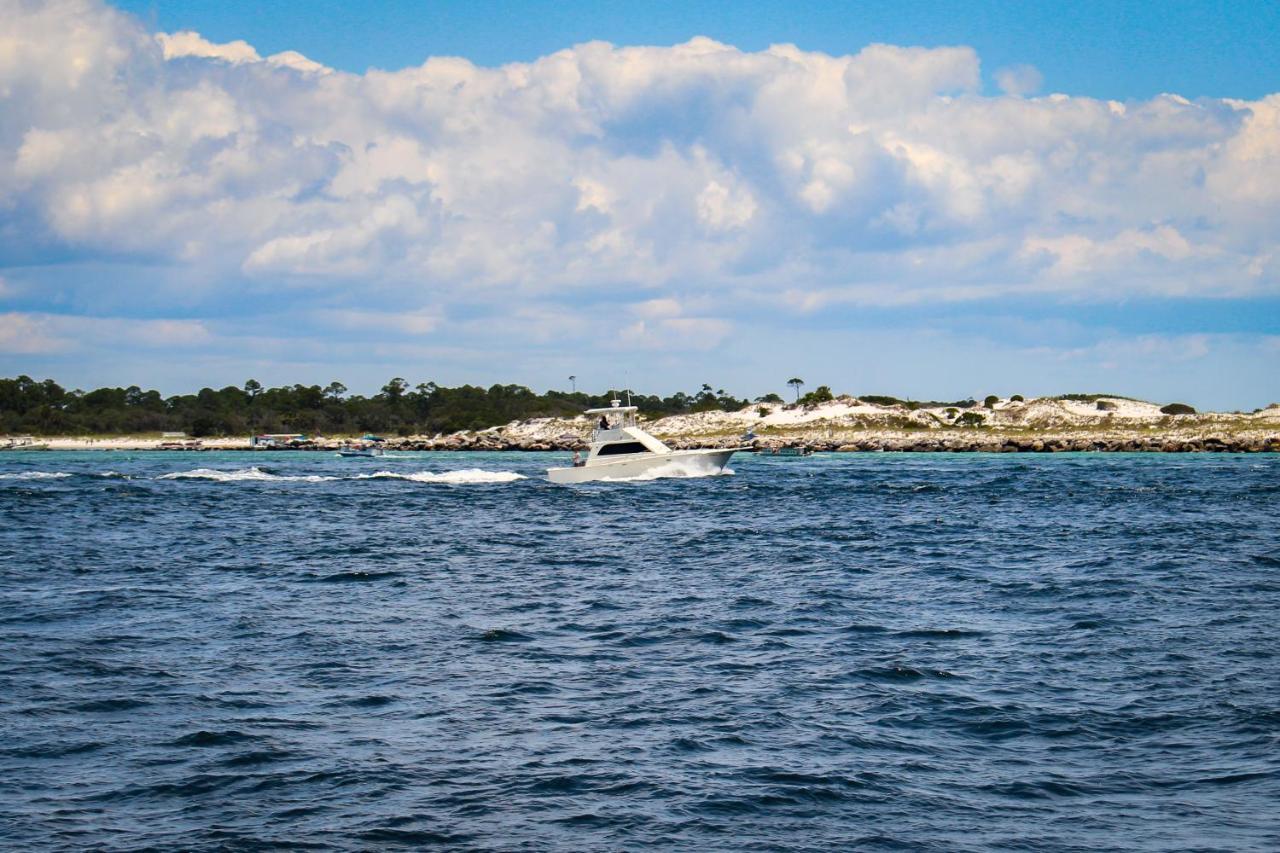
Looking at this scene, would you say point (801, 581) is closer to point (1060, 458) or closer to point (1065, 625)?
point (1065, 625)

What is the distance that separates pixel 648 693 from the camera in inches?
641

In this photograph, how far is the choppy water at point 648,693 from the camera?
11219 mm

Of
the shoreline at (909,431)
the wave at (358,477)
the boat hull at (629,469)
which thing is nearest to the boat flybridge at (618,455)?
the boat hull at (629,469)

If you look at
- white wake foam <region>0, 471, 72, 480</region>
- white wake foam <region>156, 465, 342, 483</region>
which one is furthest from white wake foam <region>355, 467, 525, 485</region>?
white wake foam <region>0, 471, 72, 480</region>

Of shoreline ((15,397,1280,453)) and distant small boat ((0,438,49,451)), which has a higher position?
shoreline ((15,397,1280,453))

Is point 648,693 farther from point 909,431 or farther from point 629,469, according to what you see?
point 909,431

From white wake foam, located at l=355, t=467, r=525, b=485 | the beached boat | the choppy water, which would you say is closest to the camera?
the choppy water

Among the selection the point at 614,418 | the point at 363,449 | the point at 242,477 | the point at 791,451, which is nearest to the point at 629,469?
the point at 614,418

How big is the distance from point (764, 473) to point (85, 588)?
6130 cm

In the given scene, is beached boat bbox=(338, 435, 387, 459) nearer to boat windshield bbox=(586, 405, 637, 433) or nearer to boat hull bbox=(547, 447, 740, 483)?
boat windshield bbox=(586, 405, 637, 433)

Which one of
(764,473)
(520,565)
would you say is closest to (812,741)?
(520,565)

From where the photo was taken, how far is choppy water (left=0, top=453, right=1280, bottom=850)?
11219 mm

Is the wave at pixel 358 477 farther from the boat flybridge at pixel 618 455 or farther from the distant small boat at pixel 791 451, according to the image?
the distant small boat at pixel 791 451

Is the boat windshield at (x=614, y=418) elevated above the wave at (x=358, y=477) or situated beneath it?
elevated above
